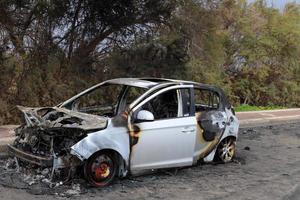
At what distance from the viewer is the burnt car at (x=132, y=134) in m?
7.65

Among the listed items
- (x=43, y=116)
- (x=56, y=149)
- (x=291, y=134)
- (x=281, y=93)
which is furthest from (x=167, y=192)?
(x=281, y=93)

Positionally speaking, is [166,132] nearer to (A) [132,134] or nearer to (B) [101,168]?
(A) [132,134]

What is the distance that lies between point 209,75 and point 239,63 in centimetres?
463

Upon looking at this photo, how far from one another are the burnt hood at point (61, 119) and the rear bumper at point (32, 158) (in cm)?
45

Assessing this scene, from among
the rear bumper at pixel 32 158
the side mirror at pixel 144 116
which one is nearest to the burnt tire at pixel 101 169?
the rear bumper at pixel 32 158

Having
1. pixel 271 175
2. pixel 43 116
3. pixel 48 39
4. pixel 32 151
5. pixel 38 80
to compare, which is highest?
pixel 48 39

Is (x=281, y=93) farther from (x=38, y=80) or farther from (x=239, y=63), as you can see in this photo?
(x=38, y=80)

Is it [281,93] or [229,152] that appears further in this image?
[281,93]

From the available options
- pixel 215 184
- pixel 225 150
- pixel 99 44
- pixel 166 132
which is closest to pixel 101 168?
pixel 166 132

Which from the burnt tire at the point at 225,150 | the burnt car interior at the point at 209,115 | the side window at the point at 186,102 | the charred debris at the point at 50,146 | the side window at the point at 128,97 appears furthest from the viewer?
the burnt tire at the point at 225,150

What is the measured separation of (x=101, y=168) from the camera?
7.74 metres

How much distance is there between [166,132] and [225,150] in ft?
6.50

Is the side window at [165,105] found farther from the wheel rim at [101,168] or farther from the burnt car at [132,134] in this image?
the wheel rim at [101,168]

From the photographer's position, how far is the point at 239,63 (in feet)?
72.5
